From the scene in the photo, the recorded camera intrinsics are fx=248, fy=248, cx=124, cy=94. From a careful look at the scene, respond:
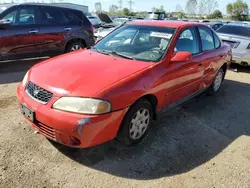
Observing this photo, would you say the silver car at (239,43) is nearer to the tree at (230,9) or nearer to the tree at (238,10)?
the tree at (238,10)

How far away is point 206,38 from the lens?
4.80 m

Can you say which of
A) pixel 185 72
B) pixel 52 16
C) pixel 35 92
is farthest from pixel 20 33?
pixel 185 72

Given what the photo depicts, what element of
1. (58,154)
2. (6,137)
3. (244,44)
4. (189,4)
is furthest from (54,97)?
(189,4)

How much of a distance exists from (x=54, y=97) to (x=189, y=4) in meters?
62.9

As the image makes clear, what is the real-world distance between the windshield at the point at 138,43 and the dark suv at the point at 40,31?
10.3ft

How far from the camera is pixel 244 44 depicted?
7.80 meters

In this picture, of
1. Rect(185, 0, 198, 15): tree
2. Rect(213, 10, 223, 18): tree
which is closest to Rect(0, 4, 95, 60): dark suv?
Rect(185, 0, 198, 15): tree

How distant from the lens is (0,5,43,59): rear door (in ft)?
20.6

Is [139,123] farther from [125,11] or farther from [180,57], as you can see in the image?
[125,11]

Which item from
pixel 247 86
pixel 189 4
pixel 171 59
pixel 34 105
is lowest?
pixel 247 86

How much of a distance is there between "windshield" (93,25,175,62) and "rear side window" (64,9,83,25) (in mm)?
3501

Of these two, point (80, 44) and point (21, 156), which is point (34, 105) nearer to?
point (21, 156)

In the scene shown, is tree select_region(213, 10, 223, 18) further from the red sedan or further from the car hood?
the car hood

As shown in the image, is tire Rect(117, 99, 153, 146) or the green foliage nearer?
tire Rect(117, 99, 153, 146)
